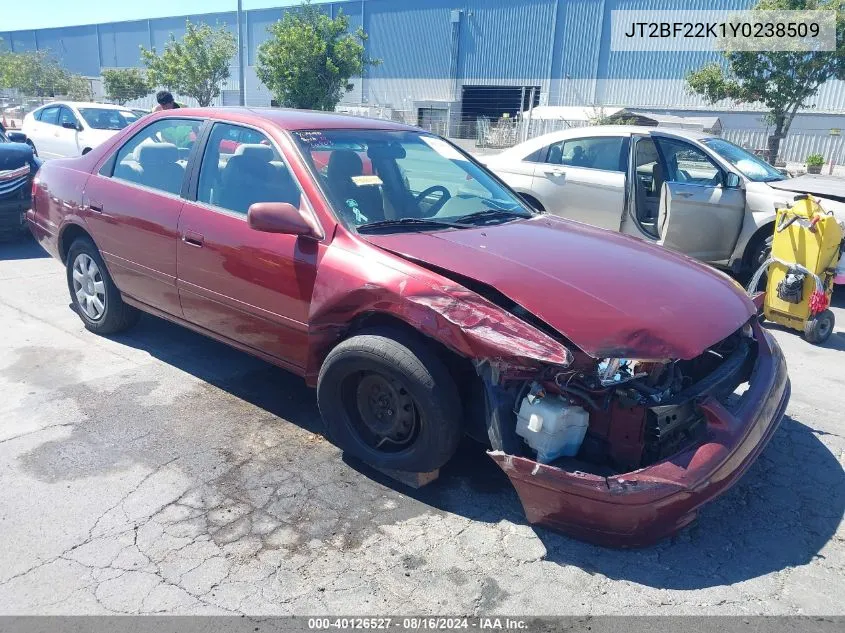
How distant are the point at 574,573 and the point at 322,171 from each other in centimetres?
236

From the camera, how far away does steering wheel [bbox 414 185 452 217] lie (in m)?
3.88

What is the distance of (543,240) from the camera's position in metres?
3.56

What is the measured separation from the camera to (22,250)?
807 cm

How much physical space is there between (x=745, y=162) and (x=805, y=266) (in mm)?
2252

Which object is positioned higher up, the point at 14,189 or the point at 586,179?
the point at 586,179

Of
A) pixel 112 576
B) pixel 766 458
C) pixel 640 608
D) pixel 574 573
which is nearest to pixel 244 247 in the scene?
pixel 112 576

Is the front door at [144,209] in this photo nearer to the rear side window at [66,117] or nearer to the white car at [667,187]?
the white car at [667,187]

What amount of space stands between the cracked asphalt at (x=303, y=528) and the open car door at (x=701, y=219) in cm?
277

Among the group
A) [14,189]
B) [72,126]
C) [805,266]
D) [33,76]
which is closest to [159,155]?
[14,189]

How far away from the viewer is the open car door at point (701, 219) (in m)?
6.61

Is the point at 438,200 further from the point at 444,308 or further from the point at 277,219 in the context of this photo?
the point at 444,308

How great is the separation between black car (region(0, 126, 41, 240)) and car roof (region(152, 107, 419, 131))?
13.9 ft

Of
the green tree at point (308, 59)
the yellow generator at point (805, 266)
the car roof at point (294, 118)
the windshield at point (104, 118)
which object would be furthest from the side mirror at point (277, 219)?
the green tree at point (308, 59)

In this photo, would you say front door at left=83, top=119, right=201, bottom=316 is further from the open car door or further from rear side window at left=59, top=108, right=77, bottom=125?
rear side window at left=59, top=108, right=77, bottom=125
